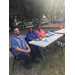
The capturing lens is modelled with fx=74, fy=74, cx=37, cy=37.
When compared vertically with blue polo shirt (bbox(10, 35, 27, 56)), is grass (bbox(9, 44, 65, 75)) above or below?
below

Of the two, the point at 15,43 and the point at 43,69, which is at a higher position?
the point at 15,43

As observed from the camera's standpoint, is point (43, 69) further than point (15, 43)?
Yes

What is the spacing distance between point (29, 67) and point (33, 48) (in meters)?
0.69

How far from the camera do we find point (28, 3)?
1028 centimetres

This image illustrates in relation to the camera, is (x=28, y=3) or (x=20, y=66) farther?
(x=28, y=3)

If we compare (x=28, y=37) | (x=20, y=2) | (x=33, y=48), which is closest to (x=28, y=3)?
(x=20, y=2)

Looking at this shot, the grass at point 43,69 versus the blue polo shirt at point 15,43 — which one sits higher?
the blue polo shirt at point 15,43

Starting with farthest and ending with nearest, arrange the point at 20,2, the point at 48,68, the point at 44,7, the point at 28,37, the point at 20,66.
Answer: the point at 44,7
the point at 20,2
the point at 28,37
the point at 20,66
the point at 48,68
